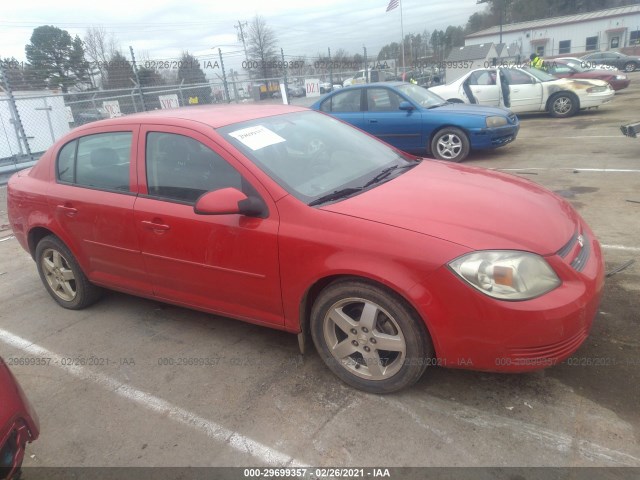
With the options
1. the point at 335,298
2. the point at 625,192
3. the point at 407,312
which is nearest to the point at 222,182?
the point at 335,298

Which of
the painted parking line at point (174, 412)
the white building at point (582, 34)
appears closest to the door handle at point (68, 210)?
the painted parking line at point (174, 412)

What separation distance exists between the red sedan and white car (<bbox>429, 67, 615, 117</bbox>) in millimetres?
10152

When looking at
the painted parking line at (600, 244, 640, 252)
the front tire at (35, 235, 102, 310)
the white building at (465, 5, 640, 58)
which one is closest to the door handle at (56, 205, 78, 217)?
the front tire at (35, 235, 102, 310)

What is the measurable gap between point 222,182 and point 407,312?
1387mm

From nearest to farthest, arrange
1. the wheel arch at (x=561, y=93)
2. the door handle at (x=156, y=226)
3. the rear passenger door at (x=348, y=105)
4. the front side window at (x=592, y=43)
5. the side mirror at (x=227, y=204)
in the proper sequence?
the side mirror at (x=227, y=204) → the door handle at (x=156, y=226) → the rear passenger door at (x=348, y=105) → the wheel arch at (x=561, y=93) → the front side window at (x=592, y=43)

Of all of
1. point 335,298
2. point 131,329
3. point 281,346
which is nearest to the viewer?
point 335,298

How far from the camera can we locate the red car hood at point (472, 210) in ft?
7.79

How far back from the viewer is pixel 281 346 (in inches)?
130

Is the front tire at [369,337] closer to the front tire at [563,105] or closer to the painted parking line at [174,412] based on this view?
the painted parking line at [174,412]

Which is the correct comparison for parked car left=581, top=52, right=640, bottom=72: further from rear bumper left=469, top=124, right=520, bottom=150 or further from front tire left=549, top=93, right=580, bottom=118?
rear bumper left=469, top=124, right=520, bottom=150

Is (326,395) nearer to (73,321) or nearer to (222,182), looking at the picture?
(222,182)

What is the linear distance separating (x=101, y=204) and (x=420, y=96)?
728 centimetres

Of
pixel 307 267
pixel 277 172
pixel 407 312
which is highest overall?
pixel 277 172

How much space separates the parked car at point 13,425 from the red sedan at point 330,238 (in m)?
1.21
